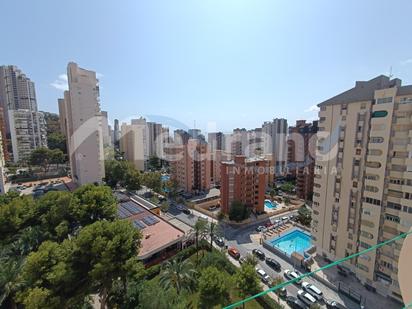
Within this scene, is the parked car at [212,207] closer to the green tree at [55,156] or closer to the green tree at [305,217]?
the green tree at [305,217]

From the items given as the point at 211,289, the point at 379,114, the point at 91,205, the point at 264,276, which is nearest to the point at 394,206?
the point at 379,114

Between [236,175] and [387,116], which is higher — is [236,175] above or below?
below

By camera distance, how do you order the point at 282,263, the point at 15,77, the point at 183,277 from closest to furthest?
the point at 183,277 < the point at 282,263 < the point at 15,77

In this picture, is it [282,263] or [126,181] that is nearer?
[282,263]

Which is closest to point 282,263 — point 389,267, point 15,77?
point 389,267

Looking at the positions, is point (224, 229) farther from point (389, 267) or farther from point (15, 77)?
point (15, 77)

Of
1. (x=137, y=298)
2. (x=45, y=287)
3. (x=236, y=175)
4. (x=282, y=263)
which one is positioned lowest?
(x=282, y=263)

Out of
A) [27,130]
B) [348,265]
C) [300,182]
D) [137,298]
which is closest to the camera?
[137,298]
